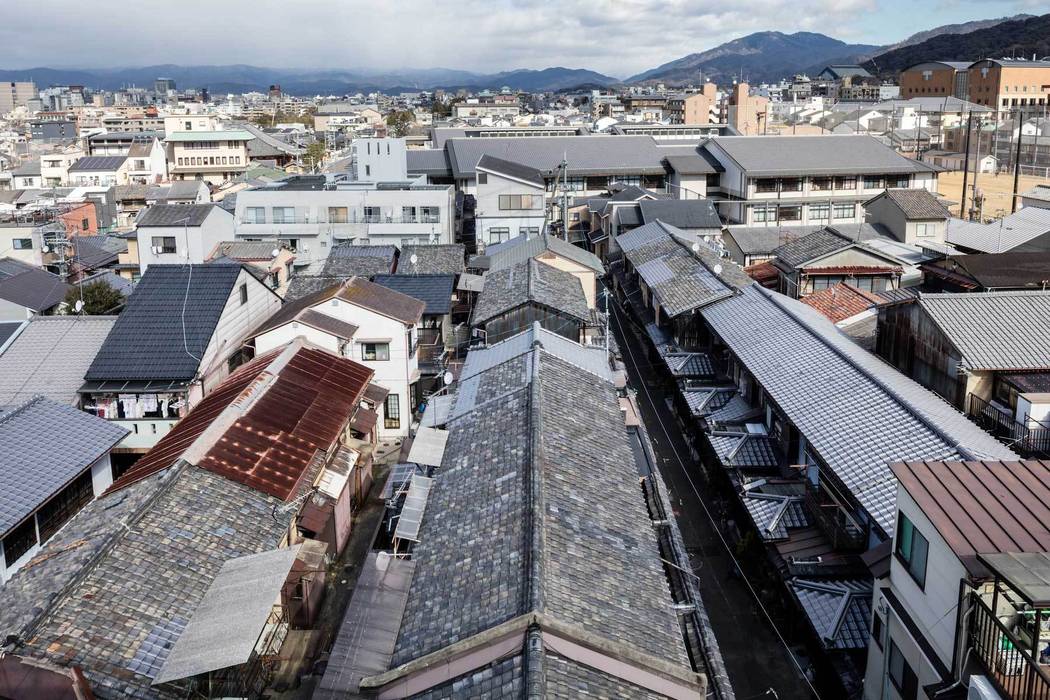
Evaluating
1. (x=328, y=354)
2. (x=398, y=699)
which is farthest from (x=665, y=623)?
(x=328, y=354)

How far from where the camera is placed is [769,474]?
18.5 m

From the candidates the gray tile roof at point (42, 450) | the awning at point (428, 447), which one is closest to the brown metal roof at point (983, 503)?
the awning at point (428, 447)

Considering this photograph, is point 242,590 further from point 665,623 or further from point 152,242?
point 152,242

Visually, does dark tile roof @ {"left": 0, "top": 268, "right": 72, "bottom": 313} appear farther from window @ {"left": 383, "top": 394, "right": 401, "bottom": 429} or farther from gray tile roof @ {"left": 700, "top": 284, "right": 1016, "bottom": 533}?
gray tile roof @ {"left": 700, "top": 284, "right": 1016, "bottom": 533}

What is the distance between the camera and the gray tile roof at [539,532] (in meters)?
9.98

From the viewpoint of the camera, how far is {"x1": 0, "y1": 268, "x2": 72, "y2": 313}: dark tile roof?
3000cm

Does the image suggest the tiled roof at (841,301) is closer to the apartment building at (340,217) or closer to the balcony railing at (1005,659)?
the balcony railing at (1005,659)

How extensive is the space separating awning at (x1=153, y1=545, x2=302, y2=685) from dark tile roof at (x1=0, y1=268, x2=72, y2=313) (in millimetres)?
22134

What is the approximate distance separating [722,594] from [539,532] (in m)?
6.68

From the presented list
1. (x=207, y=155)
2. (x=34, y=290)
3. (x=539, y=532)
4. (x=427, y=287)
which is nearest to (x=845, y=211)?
(x=427, y=287)

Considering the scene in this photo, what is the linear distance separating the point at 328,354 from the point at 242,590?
11.0 metres

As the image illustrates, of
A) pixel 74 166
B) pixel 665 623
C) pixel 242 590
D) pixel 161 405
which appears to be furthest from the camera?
pixel 74 166

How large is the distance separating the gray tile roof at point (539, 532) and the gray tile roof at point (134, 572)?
3.01m

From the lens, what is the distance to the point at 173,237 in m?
37.2
